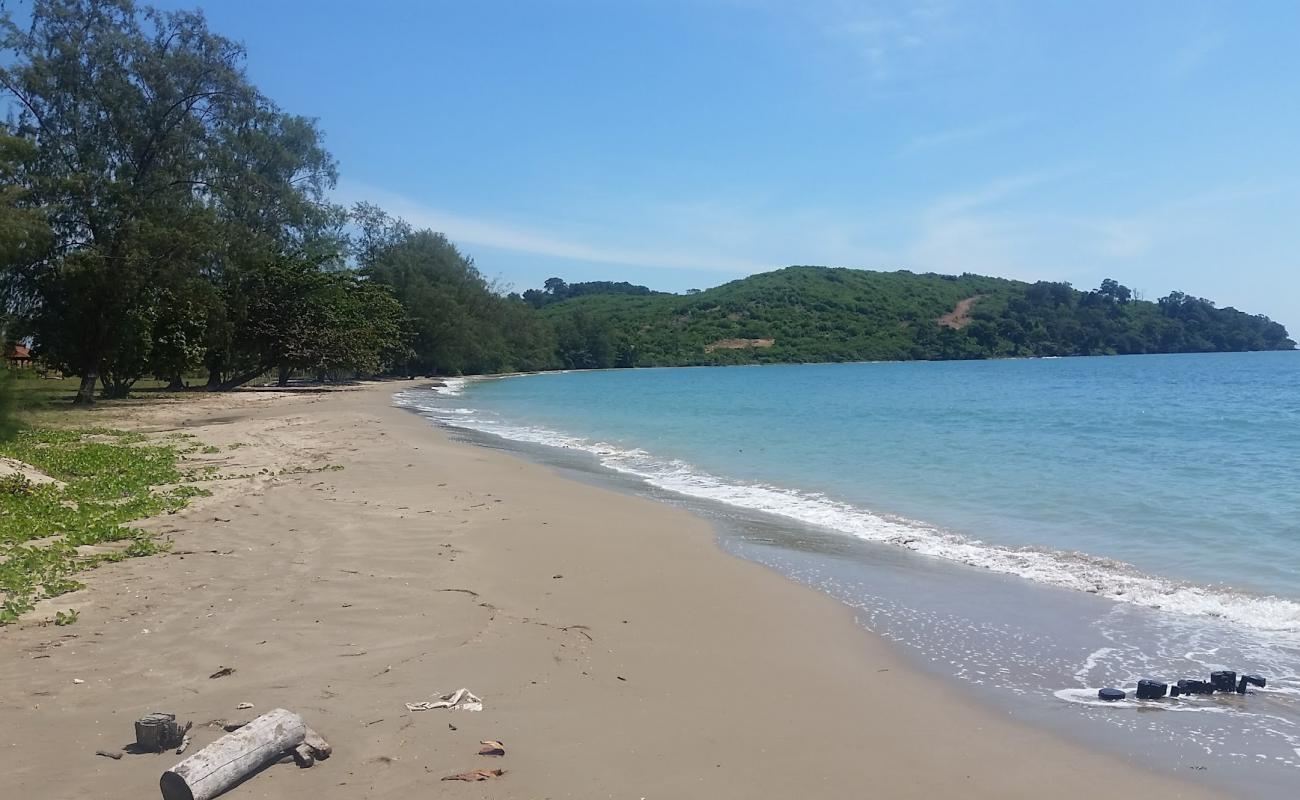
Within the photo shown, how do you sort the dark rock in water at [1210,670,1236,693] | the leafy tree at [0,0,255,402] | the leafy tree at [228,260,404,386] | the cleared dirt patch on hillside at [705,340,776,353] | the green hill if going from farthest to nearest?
the cleared dirt patch on hillside at [705,340,776,353] < the green hill < the leafy tree at [228,260,404,386] < the leafy tree at [0,0,255,402] < the dark rock in water at [1210,670,1236,693]

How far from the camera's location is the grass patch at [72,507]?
6.85m

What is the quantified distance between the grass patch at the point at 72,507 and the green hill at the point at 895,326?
87.2 m

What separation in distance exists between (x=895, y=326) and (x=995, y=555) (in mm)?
118945

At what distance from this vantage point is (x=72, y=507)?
9438 mm

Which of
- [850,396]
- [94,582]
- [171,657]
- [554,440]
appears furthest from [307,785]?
[850,396]

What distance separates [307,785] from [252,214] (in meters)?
37.6

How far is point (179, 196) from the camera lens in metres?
29.9

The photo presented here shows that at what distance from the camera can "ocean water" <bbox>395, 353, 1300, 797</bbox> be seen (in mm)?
5270

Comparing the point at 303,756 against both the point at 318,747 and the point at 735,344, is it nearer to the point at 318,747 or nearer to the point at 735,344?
the point at 318,747

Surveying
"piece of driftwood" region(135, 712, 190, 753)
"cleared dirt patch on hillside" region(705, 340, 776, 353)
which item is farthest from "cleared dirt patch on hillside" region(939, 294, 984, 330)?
"piece of driftwood" region(135, 712, 190, 753)

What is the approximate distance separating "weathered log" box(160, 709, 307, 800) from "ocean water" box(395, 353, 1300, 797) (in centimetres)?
392

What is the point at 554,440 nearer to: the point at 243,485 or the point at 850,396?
the point at 243,485

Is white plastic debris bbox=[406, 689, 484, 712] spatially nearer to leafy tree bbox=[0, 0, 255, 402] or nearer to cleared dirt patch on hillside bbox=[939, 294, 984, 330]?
leafy tree bbox=[0, 0, 255, 402]

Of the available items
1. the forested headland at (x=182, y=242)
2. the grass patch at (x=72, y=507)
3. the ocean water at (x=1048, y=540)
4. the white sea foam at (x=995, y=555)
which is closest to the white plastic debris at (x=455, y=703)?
the ocean water at (x=1048, y=540)
